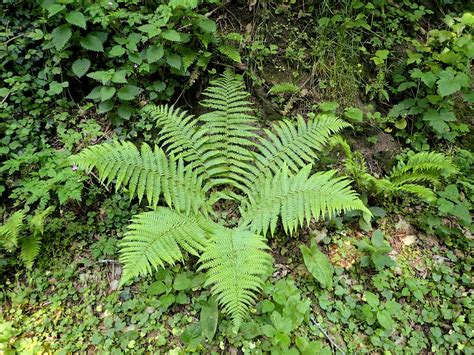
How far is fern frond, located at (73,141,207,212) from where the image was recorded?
9.20 feet

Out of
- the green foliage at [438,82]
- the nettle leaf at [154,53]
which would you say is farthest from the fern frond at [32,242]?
the green foliage at [438,82]

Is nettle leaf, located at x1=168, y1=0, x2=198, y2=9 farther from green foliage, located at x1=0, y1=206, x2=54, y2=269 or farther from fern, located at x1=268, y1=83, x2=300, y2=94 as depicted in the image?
green foliage, located at x1=0, y1=206, x2=54, y2=269

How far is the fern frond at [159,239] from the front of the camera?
95.4 inches

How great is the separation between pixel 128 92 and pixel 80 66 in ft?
1.63

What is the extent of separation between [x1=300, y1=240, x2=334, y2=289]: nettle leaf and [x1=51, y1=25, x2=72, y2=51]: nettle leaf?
260cm

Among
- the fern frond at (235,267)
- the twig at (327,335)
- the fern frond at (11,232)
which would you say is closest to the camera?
the fern frond at (235,267)

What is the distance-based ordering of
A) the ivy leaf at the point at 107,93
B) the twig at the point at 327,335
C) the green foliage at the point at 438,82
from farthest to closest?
1. the green foliage at the point at 438,82
2. the ivy leaf at the point at 107,93
3. the twig at the point at 327,335

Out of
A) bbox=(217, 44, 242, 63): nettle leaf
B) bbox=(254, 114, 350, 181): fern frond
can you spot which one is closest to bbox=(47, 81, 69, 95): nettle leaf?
bbox=(217, 44, 242, 63): nettle leaf

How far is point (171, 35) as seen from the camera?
3.12 meters

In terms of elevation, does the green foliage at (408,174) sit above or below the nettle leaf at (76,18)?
Result: below

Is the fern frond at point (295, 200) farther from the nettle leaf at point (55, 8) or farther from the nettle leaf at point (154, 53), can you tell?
the nettle leaf at point (55, 8)

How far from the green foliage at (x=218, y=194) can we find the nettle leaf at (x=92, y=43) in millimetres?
701

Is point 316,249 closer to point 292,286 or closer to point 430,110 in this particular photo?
point 292,286

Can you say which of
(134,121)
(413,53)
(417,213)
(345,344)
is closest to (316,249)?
(345,344)
